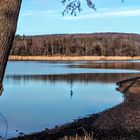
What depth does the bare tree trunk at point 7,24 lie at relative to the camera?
5.54 m

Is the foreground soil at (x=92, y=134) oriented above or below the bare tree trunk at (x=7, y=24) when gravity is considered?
below

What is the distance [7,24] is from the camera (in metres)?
5.59

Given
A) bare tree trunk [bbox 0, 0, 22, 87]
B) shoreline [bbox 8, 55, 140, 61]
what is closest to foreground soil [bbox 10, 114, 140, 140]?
bare tree trunk [bbox 0, 0, 22, 87]

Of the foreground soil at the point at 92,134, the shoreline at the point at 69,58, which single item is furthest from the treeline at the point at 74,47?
the foreground soil at the point at 92,134

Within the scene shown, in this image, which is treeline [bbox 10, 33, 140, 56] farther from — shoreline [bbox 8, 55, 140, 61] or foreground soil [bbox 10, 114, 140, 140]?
foreground soil [bbox 10, 114, 140, 140]

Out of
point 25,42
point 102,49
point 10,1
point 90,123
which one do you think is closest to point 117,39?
point 102,49

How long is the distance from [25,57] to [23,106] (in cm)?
12786

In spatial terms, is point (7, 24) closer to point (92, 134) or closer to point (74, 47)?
point (92, 134)

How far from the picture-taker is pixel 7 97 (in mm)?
33094

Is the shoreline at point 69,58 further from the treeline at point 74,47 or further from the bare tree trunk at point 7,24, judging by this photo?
the bare tree trunk at point 7,24

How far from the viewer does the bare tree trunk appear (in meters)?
5.54

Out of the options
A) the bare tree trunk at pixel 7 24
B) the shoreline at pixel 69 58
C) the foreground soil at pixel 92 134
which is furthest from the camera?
the shoreline at pixel 69 58

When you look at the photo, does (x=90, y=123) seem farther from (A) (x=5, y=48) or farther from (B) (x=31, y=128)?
(A) (x=5, y=48)

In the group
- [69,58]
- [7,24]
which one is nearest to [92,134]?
[7,24]
